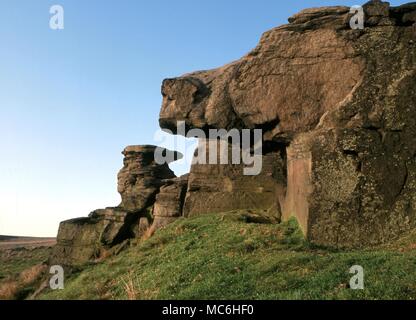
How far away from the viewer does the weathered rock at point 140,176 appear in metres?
24.0

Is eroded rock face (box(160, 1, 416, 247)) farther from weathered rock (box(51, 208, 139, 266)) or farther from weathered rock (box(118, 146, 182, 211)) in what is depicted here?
weathered rock (box(51, 208, 139, 266))

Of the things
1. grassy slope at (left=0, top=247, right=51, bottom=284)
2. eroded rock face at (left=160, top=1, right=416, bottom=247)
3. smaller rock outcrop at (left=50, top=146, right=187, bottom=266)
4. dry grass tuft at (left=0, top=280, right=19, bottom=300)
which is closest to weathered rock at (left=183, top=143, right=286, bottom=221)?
eroded rock face at (left=160, top=1, right=416, bottom=247)

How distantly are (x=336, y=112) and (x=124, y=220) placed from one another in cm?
1303

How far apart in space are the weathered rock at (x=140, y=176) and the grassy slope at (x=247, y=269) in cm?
753

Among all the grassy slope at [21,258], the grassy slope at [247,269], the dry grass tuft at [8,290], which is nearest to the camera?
the grassy slope at [247,269]

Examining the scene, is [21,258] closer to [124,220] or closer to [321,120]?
[124,220]

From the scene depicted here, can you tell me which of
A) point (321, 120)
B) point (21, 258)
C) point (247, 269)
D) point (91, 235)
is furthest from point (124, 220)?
point (21, 258)

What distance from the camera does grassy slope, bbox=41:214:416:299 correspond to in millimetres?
8398

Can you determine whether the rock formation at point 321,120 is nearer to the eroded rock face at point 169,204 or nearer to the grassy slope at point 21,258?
the eroded rock face at point 169,204

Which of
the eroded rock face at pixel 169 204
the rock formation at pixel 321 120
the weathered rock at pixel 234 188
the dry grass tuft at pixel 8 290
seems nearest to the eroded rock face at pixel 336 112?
the rock formation at pixel 321 120

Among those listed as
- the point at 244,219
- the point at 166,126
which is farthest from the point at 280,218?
the point at 166,126

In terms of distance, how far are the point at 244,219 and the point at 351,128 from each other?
5.67 m

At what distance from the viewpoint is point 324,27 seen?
15.6 m

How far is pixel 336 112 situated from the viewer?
1386 centimetres
